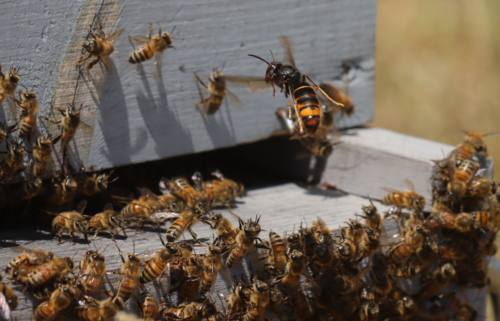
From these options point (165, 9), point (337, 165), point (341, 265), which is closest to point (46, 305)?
point (341, 265)

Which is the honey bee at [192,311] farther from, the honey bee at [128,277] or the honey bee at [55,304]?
the honey bee at [55,304]

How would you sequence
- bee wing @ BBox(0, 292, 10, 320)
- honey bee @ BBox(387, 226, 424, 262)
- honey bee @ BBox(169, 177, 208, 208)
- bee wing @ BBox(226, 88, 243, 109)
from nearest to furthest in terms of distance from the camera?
bee wing @ BBox(0, 292, 10, 320) → honey bee @ BBox(387, 226, 424, 262) → honey bee @ BBox(169, 177, 208, 208) → bee wing @ BBox(226, 88, 243, 109)

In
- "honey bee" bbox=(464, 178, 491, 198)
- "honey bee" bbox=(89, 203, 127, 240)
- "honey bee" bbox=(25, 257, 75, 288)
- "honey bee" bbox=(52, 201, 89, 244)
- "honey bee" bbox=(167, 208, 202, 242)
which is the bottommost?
"honey bee" bbox=(464, 178, 491, 198)

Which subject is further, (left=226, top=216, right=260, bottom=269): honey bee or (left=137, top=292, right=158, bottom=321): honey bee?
(left=226, top=216, right=260, bottom=269): honey bee

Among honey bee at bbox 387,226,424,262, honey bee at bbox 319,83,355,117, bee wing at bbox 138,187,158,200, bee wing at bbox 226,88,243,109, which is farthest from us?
honey bee at bbox 319,83,355,117

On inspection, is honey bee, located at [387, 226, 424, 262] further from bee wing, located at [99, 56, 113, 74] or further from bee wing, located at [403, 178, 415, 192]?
bee wing, located at [99, 56, 113, 74]

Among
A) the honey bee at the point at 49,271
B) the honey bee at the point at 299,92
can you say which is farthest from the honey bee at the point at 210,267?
the honey bee at the point at 299,92

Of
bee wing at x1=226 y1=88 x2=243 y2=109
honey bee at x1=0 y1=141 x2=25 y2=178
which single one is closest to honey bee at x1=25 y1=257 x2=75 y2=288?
honey bee at x1=0 y1=141 x2=25 y2=178
